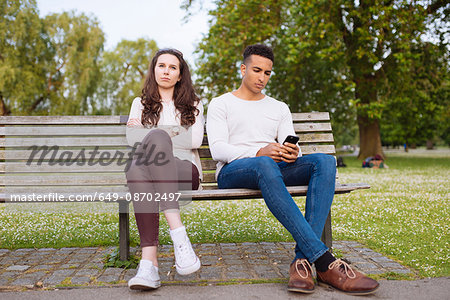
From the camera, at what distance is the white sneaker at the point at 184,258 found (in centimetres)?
268

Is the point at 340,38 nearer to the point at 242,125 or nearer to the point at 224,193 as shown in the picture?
the point at 242,125

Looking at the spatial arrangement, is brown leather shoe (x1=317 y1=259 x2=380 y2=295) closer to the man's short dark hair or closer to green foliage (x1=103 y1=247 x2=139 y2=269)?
green foliage (x1=103 y1=247 x2=139 y2=269)

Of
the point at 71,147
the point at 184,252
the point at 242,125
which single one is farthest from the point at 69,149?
the point at 184,252

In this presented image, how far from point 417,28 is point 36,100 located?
19428 millimetres

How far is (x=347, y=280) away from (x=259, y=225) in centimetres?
250

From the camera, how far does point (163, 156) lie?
2854 millimetres

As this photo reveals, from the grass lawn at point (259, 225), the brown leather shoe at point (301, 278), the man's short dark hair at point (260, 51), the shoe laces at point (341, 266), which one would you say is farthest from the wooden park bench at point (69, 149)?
the shoe laces at point (341, 266)

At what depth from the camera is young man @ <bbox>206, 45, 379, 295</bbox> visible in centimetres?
264

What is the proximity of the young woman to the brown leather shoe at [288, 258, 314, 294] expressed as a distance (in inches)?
24.8

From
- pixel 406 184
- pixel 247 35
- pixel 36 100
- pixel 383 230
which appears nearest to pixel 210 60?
pixel 247 35

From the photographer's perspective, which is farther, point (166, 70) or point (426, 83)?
point (426, 83)

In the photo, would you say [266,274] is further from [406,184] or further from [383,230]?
[406,184]

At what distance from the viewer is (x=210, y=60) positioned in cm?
1714

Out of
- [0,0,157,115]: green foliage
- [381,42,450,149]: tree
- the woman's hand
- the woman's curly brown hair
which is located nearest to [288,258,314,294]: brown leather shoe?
the woman's curly brown hair
